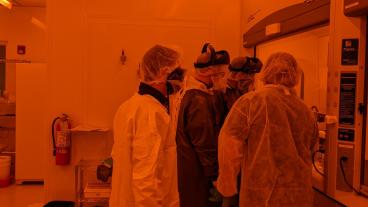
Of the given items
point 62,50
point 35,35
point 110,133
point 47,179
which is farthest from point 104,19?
point 35,35

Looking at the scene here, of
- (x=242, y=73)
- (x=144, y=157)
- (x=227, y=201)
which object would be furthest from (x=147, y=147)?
(x=242, y=73)

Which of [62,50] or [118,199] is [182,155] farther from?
[62,50]

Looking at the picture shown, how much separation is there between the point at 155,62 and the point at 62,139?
1835 mm

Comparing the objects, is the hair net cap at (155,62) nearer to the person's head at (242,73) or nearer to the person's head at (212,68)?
the person's head at (212,68)

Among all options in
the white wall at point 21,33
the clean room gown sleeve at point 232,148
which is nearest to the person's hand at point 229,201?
the clean room gown sleeve at point 232,148

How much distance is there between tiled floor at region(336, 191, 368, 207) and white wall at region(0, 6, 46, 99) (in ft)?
17.0

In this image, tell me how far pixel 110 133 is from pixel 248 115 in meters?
1.97

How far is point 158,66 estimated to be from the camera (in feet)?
6.09

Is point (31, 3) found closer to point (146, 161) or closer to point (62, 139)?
point (62, 139)

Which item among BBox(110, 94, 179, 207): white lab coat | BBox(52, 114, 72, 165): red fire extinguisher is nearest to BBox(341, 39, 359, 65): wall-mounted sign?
BBox(110, 94, 179, 207): white lab coat

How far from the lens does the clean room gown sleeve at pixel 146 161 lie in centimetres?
162

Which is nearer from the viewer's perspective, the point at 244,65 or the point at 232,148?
the point at 232,148

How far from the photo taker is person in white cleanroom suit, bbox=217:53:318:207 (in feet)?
5.92

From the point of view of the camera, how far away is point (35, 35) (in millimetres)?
5891
